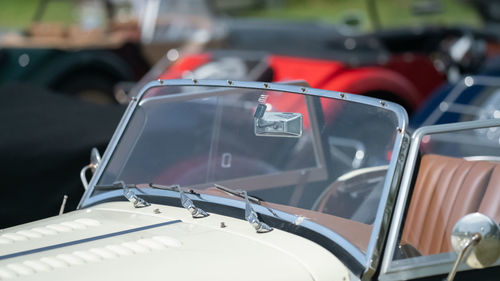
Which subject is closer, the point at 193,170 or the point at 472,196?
the point at 472,196

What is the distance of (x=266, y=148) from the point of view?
9.43 feet

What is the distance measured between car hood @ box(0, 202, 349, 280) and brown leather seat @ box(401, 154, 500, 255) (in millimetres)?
387

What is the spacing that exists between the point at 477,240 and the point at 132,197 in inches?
47.5

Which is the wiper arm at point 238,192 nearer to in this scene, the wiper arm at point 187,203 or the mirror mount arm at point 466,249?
the wiper arm at point 187,203

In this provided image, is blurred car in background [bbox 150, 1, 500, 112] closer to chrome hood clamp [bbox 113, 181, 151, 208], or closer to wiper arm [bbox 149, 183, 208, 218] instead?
chrome hood clamp [bbox 113, 181, 151, 208]

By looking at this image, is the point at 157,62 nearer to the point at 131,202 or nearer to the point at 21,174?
the point at 21,174

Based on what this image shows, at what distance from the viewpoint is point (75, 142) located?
14.2ft

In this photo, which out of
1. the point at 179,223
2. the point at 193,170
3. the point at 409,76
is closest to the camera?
the point at 179,223

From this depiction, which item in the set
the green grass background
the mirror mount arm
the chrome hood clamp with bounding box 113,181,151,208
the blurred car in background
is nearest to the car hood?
the chrome hood clamp with bounding box 113,181,151,208

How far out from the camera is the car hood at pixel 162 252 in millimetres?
2023

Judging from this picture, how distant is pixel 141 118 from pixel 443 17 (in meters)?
5.63

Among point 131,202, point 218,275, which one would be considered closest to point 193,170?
point 131,202

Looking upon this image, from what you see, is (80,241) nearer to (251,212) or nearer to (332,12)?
(251,212)

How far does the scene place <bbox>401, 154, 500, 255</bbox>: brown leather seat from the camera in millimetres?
2383
